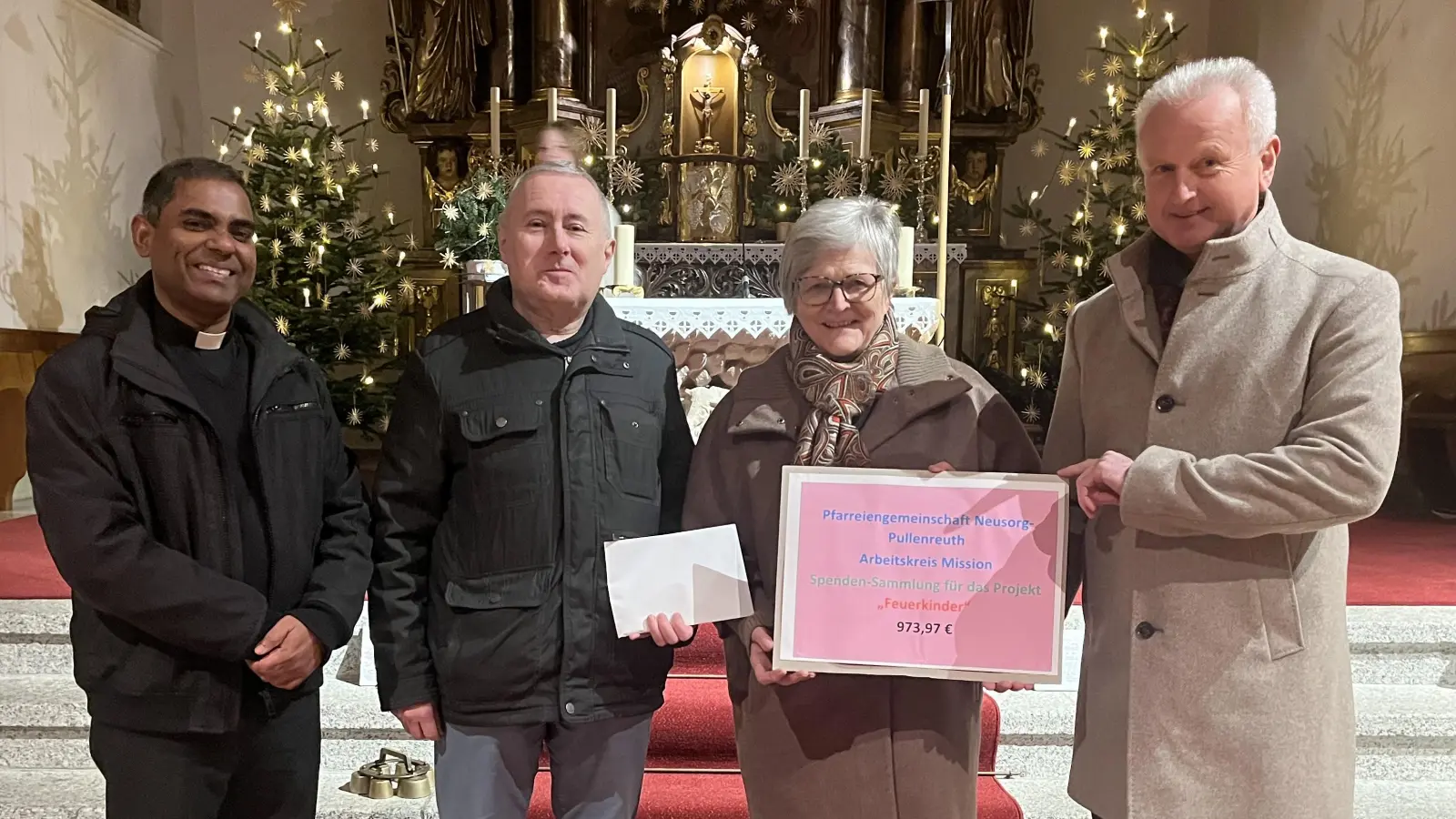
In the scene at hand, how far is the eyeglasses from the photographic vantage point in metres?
1.72

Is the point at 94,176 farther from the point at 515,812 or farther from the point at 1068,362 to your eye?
the point at 1068,362

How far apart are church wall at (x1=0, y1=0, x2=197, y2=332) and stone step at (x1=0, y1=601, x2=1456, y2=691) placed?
3218 mm

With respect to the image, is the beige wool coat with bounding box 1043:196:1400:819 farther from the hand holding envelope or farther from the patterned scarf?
the hand holding envelope

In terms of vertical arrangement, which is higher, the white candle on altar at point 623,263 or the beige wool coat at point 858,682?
the white candle on altar at point 623,263

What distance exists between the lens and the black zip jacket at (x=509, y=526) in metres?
1.79

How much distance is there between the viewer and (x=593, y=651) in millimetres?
1806

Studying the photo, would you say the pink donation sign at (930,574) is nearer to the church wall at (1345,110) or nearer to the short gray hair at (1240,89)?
the short gray hair at (1240,89)

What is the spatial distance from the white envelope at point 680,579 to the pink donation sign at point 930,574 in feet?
0.39

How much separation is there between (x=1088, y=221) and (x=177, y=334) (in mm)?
6161

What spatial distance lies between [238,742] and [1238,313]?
1.95 meters

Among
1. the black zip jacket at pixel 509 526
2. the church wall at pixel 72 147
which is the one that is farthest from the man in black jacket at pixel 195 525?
the church wall at pixel 72 147

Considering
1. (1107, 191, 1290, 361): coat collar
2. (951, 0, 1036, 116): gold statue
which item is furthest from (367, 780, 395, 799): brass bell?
(951, 0, 1036, 116): gold statue

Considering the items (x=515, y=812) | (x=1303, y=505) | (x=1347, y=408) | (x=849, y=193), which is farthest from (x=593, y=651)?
(x=849, y=193)

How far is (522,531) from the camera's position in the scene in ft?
5.90
